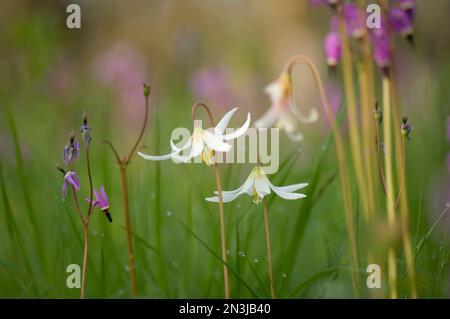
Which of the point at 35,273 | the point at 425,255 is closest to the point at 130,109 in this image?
the point at 35,273

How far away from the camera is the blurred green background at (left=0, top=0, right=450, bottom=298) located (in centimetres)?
137

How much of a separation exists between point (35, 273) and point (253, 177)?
72 cm

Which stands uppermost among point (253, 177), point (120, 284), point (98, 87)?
point (98, 87)

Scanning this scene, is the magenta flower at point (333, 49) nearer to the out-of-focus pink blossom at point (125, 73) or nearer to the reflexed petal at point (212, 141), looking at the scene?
the reflexed petal at point (212, 141)

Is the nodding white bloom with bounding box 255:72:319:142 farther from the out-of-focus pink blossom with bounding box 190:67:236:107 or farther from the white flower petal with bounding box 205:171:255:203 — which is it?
the out-of-focus pink blossom with bounding box 190:67:236:107

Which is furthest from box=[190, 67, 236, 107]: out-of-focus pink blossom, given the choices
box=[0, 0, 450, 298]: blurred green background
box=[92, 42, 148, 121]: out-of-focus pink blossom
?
box=[92, 42, 148, 121]: out-of-focus pink blossom

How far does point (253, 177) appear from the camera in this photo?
1.05 metres

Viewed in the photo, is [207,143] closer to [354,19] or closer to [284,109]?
[284,109]

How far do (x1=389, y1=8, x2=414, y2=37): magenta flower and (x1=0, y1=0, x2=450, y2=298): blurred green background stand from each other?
29cm

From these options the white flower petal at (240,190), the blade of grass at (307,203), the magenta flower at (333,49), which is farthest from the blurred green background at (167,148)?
the magenta flower at (333,49)

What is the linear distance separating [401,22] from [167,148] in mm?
1858

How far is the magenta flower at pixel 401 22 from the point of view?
1.07 metres

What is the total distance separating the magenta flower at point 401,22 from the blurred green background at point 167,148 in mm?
291
